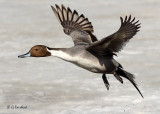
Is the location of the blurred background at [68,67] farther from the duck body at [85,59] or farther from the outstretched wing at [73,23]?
the outstretched wing at [73,23]

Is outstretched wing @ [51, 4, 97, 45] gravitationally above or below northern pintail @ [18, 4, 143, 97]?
above

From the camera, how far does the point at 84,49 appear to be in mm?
7184

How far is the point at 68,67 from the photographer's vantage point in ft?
31.6

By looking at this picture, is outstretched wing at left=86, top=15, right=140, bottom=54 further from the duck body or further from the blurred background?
the blurred background

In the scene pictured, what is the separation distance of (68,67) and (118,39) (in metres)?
2.77

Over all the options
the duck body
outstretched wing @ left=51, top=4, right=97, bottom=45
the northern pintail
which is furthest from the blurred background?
outstretched wing @ left=51, top=4, right=97, bottom=45

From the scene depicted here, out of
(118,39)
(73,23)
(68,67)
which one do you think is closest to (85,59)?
(118,39)

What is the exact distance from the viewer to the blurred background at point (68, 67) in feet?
25.8

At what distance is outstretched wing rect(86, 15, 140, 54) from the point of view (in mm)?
6796

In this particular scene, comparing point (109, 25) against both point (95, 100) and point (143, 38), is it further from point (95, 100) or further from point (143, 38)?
point (95, 100)

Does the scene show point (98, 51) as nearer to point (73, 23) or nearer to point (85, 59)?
point (85, 59)

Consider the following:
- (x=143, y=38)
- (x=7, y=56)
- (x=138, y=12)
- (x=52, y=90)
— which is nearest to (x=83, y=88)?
(x=52, y=90)

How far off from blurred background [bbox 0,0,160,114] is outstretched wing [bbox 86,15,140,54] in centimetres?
85

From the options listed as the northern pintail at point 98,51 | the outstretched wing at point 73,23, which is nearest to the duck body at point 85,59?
the northern pintail at point 98,51
